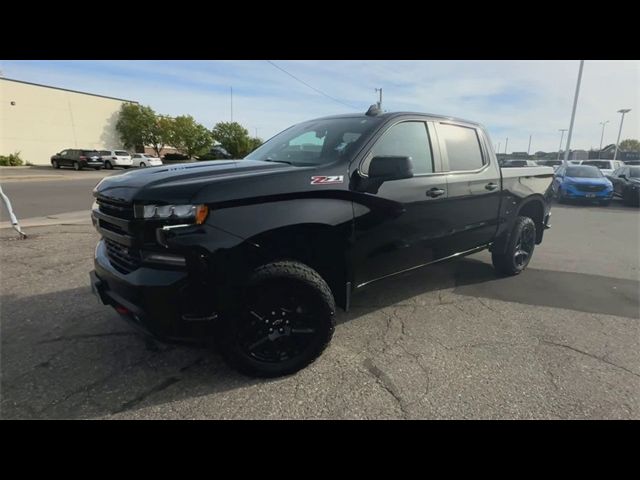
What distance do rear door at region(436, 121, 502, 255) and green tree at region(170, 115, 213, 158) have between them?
51946mm

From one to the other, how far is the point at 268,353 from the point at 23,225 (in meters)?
7.90

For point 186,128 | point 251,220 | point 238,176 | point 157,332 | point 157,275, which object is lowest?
point 157,332

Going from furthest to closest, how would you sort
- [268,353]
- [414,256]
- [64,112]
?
[64,112] → [414,256] → [268,353]

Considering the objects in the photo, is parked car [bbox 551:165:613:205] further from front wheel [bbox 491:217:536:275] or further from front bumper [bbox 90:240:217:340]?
front bumper [bbox 90:240:217:340]

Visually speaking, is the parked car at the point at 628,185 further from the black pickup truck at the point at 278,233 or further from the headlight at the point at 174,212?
the headlight at the point at 174,212

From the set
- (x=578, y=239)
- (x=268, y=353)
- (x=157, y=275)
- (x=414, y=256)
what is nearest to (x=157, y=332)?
(x=157, y=275)

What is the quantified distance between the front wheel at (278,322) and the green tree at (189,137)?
53.0m

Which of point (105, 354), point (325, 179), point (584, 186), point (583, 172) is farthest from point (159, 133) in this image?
point (325, 179)

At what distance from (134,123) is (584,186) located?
4725 centimetres

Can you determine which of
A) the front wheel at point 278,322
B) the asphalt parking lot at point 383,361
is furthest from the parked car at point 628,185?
the front wheel at point 278,322

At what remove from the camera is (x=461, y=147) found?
412 cm
